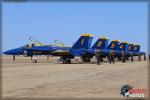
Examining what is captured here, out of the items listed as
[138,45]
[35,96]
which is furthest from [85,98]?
[138,45]

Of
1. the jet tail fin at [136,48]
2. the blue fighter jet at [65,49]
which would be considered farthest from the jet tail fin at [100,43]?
the jet tail fin at [136,48]

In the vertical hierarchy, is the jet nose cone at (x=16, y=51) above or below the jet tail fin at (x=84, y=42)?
below

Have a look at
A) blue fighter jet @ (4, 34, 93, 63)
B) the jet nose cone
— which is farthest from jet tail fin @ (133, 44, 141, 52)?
the jet nose cone

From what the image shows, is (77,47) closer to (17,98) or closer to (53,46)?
(53,46)

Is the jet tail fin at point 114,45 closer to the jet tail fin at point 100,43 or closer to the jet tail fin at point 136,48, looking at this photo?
the jet tail fin at point 100,43

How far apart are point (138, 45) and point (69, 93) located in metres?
78.6

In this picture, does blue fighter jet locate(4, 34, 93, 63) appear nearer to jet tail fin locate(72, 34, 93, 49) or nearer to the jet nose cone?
jet tail fin locate(72, 34, 93, 49)

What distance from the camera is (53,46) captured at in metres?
54.3

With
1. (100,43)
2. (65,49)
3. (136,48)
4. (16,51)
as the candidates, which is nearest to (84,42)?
(65,49)

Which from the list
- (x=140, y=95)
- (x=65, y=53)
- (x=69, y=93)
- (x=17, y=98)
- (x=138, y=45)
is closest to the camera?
(x=140, y=95)

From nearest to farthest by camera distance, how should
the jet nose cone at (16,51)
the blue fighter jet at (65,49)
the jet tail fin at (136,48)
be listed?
the blue fighter jet at (65,49)
the jet nose cone at (16,51)
the jet tail fin at (136,48)

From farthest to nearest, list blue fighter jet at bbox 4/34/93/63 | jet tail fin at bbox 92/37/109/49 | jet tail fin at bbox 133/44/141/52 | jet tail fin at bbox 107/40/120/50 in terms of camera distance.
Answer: jet tail fin at bbox 133/44/141/52 < jet tail fin at bbox 107/40/120/50 < jet tail fin at bbox 92/37/109/49 < blue fighter jet at bbox 4/34/93/63

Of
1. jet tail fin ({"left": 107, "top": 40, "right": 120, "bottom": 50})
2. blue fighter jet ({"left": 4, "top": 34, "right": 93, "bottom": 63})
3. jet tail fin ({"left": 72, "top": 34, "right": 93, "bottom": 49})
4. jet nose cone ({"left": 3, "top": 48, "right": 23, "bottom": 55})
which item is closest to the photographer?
blue fighter jet ({"left": 4, "top": 34, "right": 93, "bottom": 63})

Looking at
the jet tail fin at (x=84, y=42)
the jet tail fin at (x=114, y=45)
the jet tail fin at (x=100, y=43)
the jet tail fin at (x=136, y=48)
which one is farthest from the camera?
the jet tail fin at (x=136, y=48)
